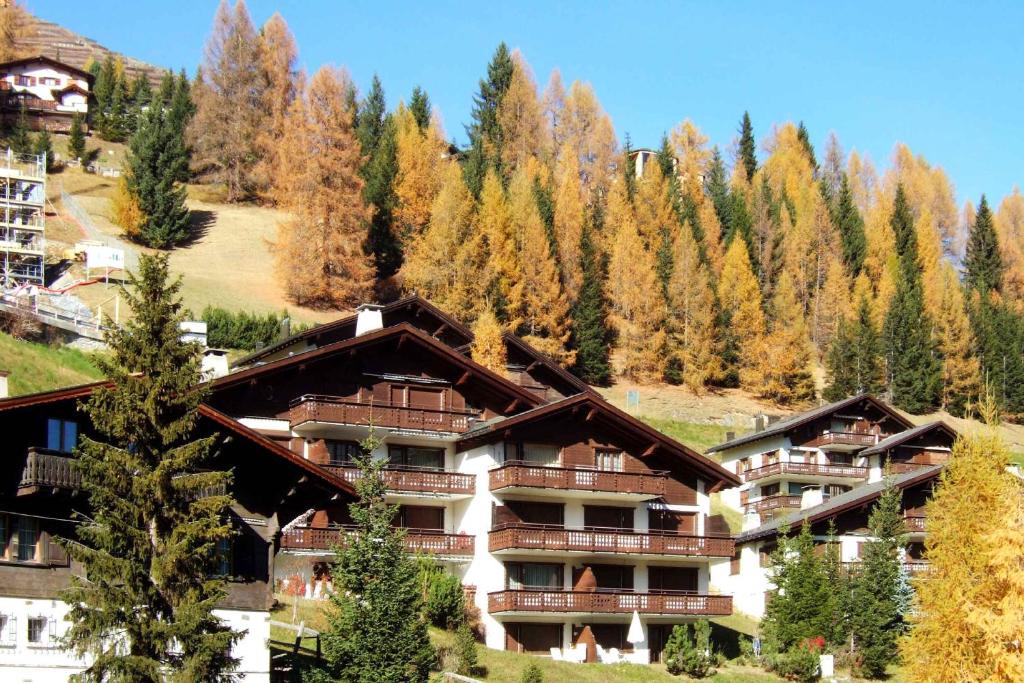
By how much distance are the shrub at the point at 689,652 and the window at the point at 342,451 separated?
42.1 ft

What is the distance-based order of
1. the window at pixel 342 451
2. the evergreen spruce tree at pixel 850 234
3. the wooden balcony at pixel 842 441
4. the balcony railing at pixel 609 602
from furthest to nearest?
1. the evergreen spruce tree at pixel 850 234
2. the wooden balcony at pixel 842 441
3. the window at pixel 342 451
4. the balcony railing at pixel 609 602

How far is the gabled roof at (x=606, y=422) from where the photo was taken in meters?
51.2

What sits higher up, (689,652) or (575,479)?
(575,479)

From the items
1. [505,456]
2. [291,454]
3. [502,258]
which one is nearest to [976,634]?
[291,454]

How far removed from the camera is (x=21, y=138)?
407 feet

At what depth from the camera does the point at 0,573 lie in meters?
29.9

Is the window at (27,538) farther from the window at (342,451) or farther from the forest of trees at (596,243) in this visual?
the forest of trees at (596,243)

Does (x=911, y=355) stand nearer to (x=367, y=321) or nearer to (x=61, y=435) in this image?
(x=367, y=321)

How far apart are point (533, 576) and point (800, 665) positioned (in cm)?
967

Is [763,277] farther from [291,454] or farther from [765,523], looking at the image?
[291,454]

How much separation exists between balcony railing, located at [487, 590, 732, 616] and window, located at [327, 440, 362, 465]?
7.19 meters

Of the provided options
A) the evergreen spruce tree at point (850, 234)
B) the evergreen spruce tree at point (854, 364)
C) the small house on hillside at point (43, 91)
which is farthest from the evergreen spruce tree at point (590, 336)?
the small house on hillside at point (43, 91)

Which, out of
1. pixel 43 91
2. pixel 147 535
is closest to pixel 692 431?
pixel 147 535

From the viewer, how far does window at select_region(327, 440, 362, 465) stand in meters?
51.9
